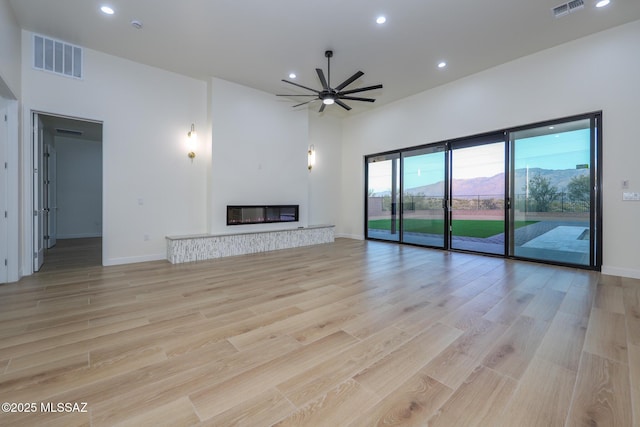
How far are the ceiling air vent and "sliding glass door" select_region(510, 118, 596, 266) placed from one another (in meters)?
1.66

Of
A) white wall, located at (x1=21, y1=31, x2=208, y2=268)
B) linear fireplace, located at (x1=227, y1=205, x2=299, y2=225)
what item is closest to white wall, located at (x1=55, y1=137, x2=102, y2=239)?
white wall, located at (x1=21, y1=31, x2=208, y2=268)

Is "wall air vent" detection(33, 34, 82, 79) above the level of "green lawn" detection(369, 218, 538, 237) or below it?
above

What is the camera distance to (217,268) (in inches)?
174

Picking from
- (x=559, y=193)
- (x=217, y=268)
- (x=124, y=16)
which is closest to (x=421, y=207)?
(x=559, y=193)

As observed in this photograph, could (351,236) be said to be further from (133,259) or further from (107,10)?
(107,10)

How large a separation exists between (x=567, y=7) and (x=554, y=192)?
2712 millimetres

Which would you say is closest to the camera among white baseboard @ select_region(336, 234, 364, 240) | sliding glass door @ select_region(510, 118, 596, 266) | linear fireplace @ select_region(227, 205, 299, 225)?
sliding glass door @ select_region(510, 118, 596, 266)

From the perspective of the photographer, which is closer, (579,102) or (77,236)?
(579,102)

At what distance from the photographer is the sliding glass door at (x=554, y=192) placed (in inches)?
168

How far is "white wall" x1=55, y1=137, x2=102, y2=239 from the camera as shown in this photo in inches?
311

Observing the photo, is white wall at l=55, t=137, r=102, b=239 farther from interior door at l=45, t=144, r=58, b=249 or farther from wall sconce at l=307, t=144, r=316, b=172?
wall sconce at l=307, t=144, r=316, b=172

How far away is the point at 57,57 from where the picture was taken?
13.5 ft

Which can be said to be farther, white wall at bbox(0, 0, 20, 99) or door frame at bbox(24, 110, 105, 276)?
door frame at bbox(24, 110, 105, 276)

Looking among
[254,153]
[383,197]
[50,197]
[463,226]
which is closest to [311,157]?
[254,153]
